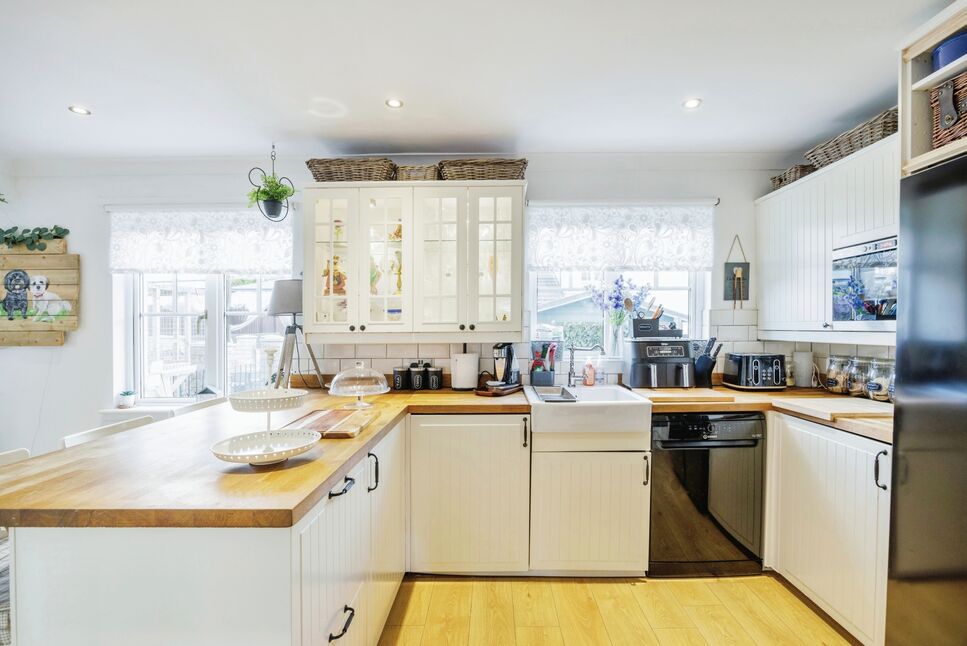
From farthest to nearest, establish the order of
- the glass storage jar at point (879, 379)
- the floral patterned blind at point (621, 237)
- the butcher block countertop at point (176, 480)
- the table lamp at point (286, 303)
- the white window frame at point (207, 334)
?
the white window frame at point (207, 334) < the floral patterned blind at point (621, 237) < the table lamp at point (286, 303) < the glass storage jar at point (879, 379) < the butcher block countertop at point (176, 480)

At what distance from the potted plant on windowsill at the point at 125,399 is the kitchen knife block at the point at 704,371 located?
3950 millimetres

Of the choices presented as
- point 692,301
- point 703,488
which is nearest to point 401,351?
point 703,488

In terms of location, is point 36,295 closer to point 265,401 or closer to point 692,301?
point 265,401

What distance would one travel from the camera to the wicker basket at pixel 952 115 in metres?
1.37

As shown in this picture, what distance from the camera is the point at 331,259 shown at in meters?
2.51

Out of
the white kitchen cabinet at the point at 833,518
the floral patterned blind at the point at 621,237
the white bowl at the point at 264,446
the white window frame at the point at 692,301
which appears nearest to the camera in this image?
the white bowl at the point at 264,446

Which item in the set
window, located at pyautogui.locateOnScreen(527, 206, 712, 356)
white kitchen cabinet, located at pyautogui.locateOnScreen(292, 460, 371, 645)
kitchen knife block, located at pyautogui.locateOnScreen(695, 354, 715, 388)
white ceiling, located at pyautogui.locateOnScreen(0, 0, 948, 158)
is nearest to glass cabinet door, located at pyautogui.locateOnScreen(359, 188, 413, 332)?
white ceiling, located at pyautogui.locateOnScreen(0, 0, 948, 158)

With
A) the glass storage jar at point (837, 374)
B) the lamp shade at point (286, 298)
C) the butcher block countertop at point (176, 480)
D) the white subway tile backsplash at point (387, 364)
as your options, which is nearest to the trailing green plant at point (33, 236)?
the lamp shade at point (286, 298)

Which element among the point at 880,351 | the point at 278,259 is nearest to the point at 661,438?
the point at 880,351

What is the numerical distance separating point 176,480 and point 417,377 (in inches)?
62.6

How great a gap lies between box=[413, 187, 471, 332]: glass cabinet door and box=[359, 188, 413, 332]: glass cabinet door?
6cm

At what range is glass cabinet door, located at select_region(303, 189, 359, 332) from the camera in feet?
8.19

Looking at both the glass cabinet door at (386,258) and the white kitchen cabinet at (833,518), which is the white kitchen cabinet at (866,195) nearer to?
the white kitchen cabinet at (833,518)

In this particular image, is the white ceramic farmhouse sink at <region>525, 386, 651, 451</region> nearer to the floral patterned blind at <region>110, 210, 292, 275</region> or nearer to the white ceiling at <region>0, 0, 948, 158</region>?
the white ceiling at <region>0, 0, 948, 158</region>
